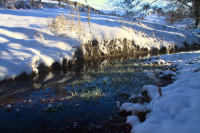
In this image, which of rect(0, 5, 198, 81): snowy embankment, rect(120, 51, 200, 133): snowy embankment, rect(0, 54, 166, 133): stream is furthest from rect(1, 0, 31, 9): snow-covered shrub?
rect(120, 51, 200, 133): snowy embankment

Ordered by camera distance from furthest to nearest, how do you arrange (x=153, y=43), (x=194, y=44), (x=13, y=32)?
1. (x=194, y=44)
2. (x=153, y=43)
3. (x=13, y=32)

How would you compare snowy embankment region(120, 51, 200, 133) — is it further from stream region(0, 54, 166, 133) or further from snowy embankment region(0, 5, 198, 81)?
snowy embankment region(0, 5, 198, 81)

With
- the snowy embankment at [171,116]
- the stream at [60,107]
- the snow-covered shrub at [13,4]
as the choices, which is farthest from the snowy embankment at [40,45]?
the snow-covered shrub at [13,4]

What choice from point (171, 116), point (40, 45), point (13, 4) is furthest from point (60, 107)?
point (13, 4)

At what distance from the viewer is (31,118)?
7.22 ft

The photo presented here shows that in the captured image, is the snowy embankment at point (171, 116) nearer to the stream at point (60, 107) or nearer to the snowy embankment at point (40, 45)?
the stream at point (60, 107)

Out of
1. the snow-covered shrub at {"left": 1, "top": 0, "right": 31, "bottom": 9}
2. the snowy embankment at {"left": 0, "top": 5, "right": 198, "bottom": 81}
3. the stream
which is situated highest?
the snow-covered shrub at {"left": 1, "top": 0, "right": 31, "bottom": 9}

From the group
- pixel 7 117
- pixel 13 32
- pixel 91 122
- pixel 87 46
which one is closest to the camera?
pixel 91 122

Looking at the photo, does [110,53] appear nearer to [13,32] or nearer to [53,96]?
[13,32]

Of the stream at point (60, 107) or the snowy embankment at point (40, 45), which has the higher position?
the snowy embankment at point (40, 45)

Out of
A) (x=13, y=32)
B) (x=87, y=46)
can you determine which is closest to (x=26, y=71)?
(x=13, y=32)

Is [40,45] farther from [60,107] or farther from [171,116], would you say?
[171,116]

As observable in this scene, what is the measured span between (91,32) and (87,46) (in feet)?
4.67

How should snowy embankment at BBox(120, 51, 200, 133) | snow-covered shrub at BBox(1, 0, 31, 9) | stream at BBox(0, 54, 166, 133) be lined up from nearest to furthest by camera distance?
snowy embankment at BBox(120, 51, 200, 133) < stream at BBox(0, 54, 166, 133) < snow-covered shrub at BBox(1, 0, 31, 9)
